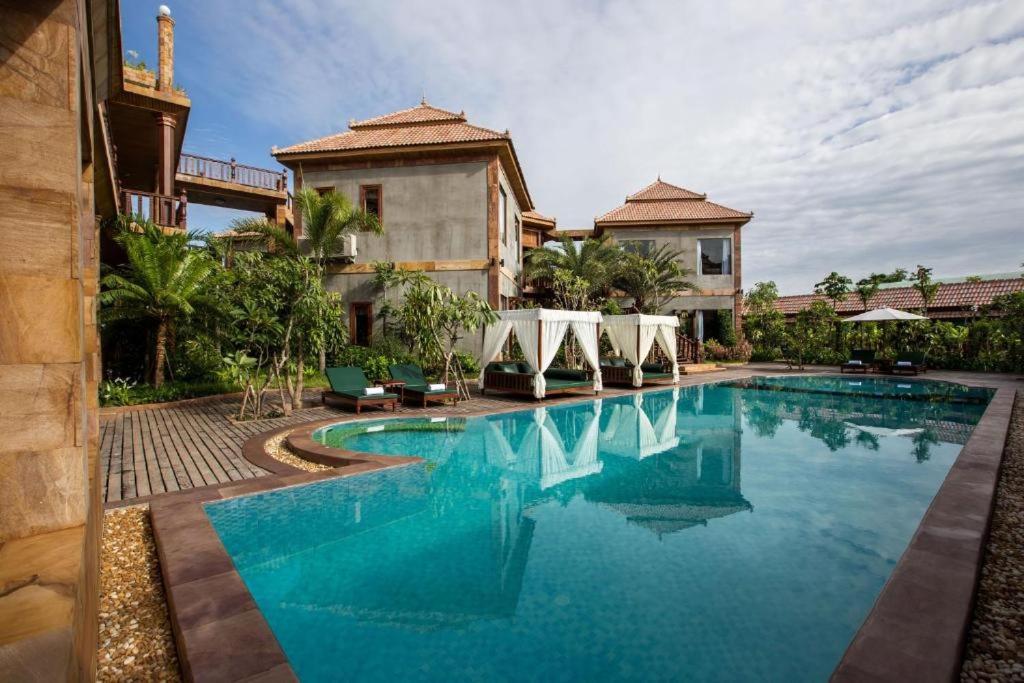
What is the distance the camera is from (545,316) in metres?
12.6

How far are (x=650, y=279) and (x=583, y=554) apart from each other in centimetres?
1887

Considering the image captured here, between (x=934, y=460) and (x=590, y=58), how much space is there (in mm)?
9680

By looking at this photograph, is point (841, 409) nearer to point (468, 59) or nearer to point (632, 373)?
point (632, 373)

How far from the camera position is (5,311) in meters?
1.73

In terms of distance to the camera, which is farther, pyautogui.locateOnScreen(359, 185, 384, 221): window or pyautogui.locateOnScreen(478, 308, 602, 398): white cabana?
pyautogui.locateOnScreen(359, 185, 384, 221): window

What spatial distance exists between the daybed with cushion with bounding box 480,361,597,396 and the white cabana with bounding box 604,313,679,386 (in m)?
2.31

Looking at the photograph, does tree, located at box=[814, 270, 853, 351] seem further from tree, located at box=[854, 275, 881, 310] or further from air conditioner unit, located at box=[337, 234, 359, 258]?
air conditioner unit, located at box=[337, 234, 359, 258]

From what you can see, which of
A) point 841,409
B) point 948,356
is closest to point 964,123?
point 841,409

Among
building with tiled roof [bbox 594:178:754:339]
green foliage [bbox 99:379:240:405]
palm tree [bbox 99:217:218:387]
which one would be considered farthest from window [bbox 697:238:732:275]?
green foliage [bbox 99:379:240:405]

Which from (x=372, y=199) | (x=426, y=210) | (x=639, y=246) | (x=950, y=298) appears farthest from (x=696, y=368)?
(x=950, y=298)

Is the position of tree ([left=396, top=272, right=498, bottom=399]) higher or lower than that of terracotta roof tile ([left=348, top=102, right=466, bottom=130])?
lower

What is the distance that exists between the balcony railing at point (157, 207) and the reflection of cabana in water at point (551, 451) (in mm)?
11112

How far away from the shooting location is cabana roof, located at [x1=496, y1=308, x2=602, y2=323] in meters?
12.6

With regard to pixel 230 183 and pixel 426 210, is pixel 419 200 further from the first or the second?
pixel 230 183
